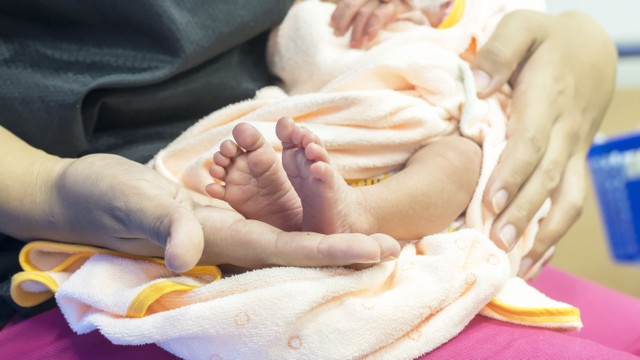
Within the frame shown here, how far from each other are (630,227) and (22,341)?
51.5 inches

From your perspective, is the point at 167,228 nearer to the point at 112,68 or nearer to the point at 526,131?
the point at 112,68

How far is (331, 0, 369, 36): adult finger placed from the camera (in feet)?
2.52

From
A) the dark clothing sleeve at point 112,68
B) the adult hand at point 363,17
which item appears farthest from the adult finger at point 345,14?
the dark clothing sleeve at point 112,68

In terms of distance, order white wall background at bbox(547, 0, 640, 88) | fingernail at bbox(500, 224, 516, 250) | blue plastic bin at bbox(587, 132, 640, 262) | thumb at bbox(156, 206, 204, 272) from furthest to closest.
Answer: white wall background at bbox(547, 0, 640, 88)
blue plastic bin at bbox(587, 132, 640, 262)
fingernail at bbox(500, 224, 516, 250)
thumb at bbox(156, 206, 204, 272)

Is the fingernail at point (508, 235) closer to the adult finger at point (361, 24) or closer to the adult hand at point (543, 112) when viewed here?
the adult hand at point (543, 112)

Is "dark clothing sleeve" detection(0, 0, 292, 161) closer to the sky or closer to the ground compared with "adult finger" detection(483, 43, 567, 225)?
closer to the sky

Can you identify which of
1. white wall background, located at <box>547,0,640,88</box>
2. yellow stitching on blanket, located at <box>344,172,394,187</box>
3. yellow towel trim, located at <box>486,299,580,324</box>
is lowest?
white wall background, located at <box>547,0,640,88</box>

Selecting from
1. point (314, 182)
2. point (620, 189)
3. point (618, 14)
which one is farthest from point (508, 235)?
point (618, 14)

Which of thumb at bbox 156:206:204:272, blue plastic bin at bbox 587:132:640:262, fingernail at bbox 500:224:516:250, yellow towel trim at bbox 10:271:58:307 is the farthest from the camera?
blue plastic bin at bbox 587:132:640:262

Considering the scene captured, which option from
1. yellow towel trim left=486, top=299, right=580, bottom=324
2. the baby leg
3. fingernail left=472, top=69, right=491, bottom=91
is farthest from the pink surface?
fingernail left=472, top=69, right=491, bottom=91

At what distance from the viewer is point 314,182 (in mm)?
506

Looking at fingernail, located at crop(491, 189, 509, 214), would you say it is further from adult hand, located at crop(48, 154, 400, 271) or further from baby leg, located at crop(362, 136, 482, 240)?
adult hand, located at crop(48, 154, 400, 271)

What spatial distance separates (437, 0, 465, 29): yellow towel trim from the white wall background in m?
1.11

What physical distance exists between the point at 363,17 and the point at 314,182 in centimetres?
33
